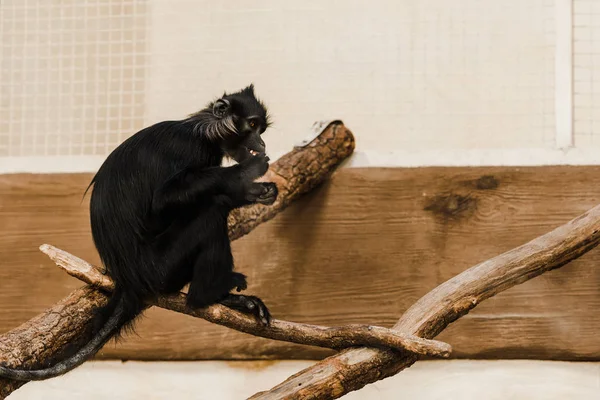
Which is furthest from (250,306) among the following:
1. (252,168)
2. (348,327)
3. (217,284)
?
(252,168)

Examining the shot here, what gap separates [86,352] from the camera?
3.30m

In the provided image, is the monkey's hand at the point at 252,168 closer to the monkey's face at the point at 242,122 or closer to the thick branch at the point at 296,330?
the monkey's face at the point at 242,122

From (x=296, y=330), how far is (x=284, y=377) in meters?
1.11

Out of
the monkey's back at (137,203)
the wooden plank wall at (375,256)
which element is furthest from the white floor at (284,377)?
the monkey's back at (137,203)

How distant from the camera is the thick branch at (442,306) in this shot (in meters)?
3.12

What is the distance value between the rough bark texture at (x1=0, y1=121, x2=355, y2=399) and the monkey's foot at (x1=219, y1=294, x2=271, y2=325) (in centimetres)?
47

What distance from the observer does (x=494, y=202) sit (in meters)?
4.33

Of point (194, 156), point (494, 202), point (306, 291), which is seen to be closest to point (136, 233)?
point (194, 156)

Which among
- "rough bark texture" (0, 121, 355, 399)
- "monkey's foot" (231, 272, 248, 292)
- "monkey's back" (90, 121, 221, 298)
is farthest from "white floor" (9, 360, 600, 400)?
"monkey's back" (90, 121, 221, 298)

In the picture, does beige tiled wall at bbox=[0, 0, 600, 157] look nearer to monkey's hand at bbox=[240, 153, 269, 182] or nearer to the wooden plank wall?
the wooden plank wall

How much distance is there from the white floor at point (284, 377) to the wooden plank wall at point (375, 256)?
0.21 ft

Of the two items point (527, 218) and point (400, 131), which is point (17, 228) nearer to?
point (400, 131)

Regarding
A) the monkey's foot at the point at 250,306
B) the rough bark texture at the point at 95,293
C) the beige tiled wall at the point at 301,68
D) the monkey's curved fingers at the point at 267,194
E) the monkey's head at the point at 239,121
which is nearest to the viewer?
the rough bark texture at the point at 95,293

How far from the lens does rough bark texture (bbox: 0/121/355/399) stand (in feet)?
10.6
